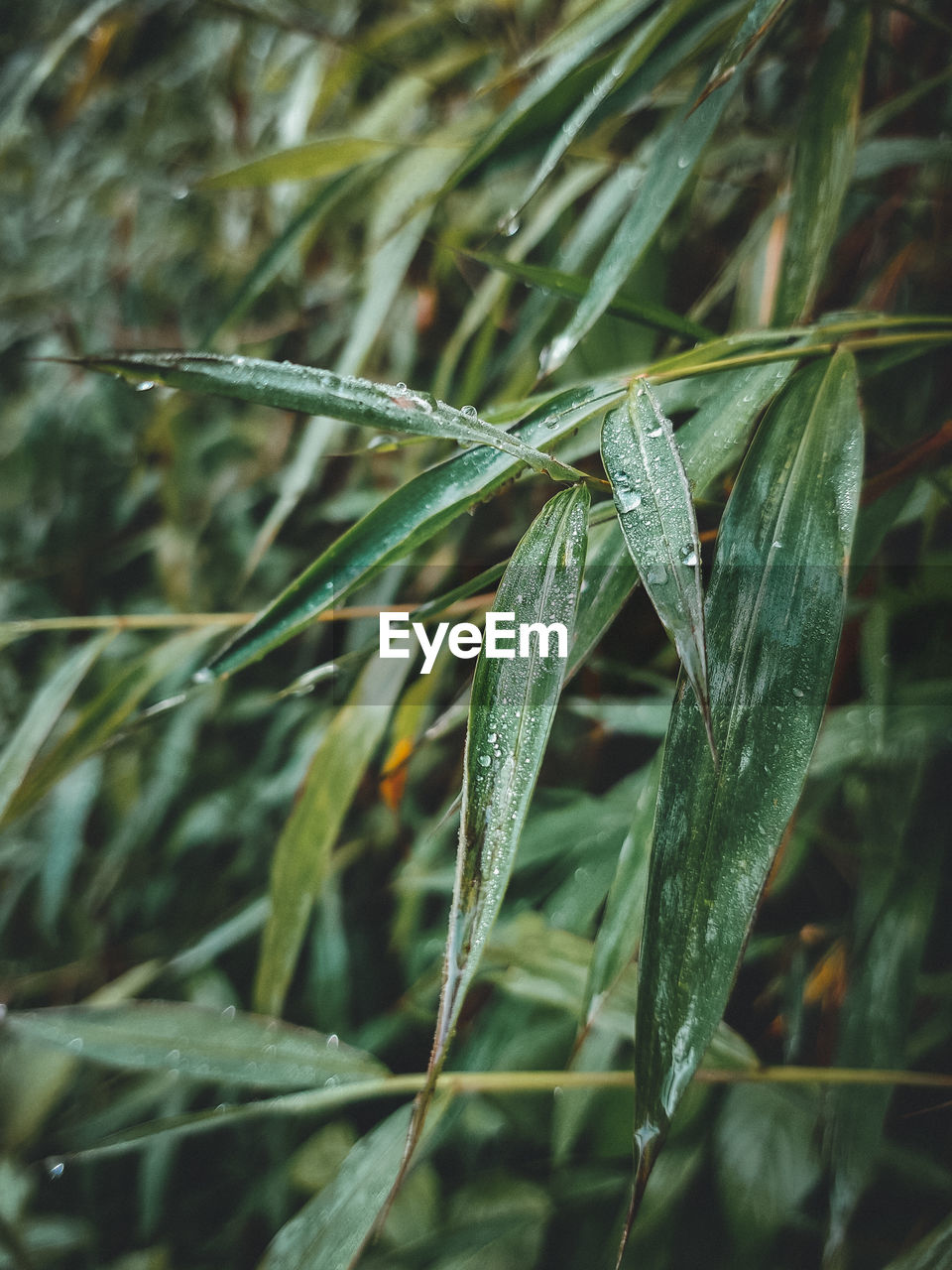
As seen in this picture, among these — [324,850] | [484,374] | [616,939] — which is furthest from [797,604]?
[484,374]

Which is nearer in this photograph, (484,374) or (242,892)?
(484,374)

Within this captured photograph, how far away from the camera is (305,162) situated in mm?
452

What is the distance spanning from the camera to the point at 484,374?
1.81 ft

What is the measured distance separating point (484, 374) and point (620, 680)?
0.25 meters

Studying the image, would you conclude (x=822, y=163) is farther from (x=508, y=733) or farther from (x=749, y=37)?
(x=508, y=733)

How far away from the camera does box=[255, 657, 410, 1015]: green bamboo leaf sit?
0.40 meters

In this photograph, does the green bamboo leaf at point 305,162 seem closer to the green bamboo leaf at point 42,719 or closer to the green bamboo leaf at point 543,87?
the green bamboo leaf at point 543,87

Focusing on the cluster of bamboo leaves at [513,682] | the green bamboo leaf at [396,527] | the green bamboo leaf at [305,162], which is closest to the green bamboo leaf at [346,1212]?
the cluster of bamboo leaves at [513,682]

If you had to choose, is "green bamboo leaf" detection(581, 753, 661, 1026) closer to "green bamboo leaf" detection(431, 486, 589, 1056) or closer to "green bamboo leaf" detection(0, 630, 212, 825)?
"green bamboo leaf" detection(431, 486, 589, 1056)

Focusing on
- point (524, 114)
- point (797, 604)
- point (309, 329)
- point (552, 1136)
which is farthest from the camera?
point (309, 329)

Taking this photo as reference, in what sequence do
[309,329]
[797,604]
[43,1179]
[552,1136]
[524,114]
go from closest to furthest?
[797,604] < [524,114] < [552,1136] < [43,1179] < [309,329]

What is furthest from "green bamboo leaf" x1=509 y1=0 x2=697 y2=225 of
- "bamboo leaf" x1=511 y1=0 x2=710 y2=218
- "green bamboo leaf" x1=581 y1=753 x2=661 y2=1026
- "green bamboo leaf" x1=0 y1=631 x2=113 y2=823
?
"green bamboo leaf" x1=0 y1=631 x2=113 y2=823

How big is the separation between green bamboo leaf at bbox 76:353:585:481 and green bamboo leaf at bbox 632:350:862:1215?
0.21ft

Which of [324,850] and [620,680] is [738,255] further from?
[324,850]
